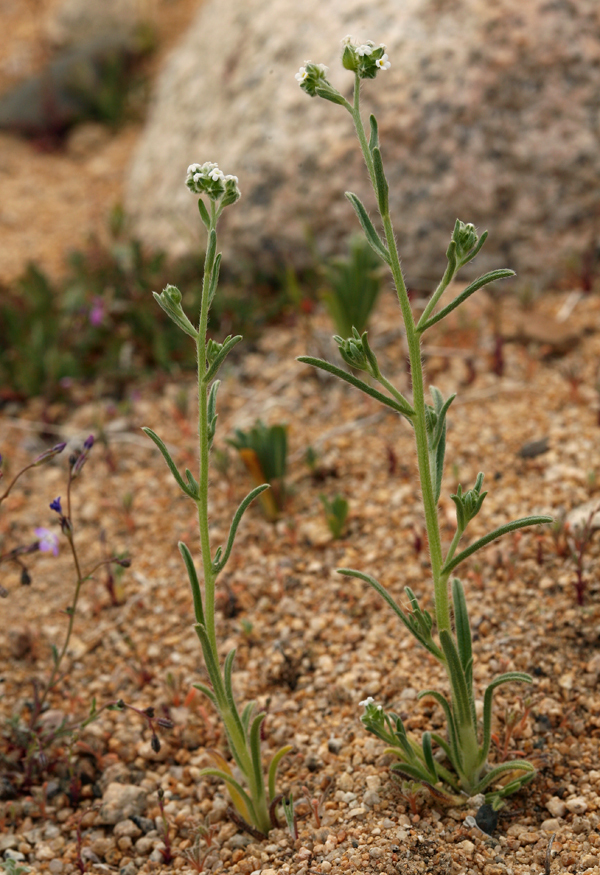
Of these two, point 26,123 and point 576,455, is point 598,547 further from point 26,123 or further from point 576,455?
point 26,123

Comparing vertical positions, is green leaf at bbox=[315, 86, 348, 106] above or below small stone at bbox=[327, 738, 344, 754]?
above

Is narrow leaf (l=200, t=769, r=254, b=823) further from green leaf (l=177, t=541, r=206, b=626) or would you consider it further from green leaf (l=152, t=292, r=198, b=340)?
green leaf (l=152, t=292, r=198, b=340)

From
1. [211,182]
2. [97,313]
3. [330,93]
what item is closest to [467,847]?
[211,182]

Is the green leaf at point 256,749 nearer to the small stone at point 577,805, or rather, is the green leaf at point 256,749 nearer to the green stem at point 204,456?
the green stem at point 204,456

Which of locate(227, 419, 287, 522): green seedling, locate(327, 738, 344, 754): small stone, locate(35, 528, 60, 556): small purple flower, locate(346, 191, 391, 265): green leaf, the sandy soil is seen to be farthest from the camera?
locate(227, 419, 287, 522): green seedling

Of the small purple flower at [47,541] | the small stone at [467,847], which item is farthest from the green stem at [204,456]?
the small purple flower at [47,541]

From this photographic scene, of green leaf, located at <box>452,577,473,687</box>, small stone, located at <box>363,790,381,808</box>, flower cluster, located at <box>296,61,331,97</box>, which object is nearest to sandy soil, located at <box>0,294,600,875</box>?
small stone, located at <box>363,790,381,808</box>
